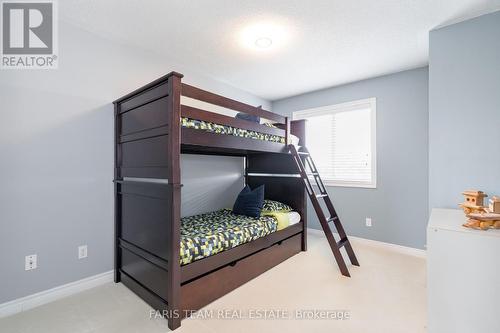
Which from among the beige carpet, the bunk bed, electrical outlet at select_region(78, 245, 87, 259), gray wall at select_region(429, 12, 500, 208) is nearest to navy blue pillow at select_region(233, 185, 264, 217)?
the bunk bed

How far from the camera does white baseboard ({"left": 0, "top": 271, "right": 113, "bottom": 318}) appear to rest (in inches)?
71.4

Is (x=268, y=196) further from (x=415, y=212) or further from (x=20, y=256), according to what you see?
(x=20, y=256)

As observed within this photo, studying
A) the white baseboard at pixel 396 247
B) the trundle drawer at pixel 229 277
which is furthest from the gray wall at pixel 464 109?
the trundle drawer at pixel 229 277

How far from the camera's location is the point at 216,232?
2.17 meters

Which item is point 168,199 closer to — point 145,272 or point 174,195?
point 174,195

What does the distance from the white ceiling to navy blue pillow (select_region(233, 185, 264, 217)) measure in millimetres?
1648

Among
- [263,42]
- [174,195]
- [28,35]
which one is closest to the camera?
[174,195]

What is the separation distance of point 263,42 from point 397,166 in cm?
238

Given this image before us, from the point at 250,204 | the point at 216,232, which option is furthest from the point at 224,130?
the point at 250,204

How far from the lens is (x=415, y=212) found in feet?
10.1

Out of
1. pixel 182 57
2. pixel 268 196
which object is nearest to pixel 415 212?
pixel 268 196

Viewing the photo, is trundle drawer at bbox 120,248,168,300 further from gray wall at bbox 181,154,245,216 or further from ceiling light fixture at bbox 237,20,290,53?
ceiling light fixture at bbox 237,20,290,53

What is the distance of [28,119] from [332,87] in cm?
371

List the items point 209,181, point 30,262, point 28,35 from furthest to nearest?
point 209,181, point 28,35, point 30,262
